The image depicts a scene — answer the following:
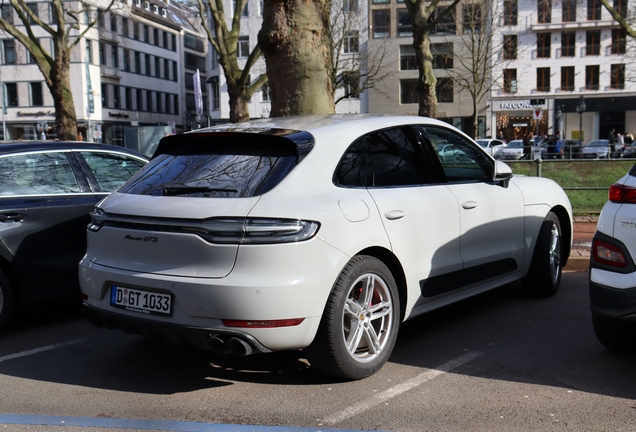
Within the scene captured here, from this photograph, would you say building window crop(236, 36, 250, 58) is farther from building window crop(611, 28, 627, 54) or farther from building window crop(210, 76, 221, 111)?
building window crop(611, 28, 627, 54)

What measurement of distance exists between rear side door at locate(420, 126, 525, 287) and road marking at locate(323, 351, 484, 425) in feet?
2.55

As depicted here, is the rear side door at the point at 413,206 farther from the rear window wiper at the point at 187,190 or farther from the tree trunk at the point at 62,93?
the tree trunk at the point at 62,93

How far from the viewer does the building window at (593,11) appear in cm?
6166

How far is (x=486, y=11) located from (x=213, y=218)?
140 feet

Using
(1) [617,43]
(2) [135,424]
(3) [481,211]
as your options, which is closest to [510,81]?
(1) [617,43]

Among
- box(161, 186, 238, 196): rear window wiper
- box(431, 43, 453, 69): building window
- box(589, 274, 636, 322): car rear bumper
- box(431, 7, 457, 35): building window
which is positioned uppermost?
box(431, 7, 457, 35): building window

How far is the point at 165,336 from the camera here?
426cm

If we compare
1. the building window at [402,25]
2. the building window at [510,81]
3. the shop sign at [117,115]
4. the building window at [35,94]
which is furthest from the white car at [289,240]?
the shop sign at [117,115]

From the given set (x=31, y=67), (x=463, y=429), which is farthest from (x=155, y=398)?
(x=31, y=67)

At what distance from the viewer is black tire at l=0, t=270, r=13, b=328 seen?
5.84 metres

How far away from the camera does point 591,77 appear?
6191cm

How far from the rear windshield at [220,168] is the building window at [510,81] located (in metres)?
59.2

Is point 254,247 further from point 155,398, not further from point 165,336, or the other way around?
point 155,398

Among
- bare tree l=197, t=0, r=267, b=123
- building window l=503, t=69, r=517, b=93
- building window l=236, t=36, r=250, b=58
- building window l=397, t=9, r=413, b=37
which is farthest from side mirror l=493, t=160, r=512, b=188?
building window l=236, t=36, r=250, b=58
